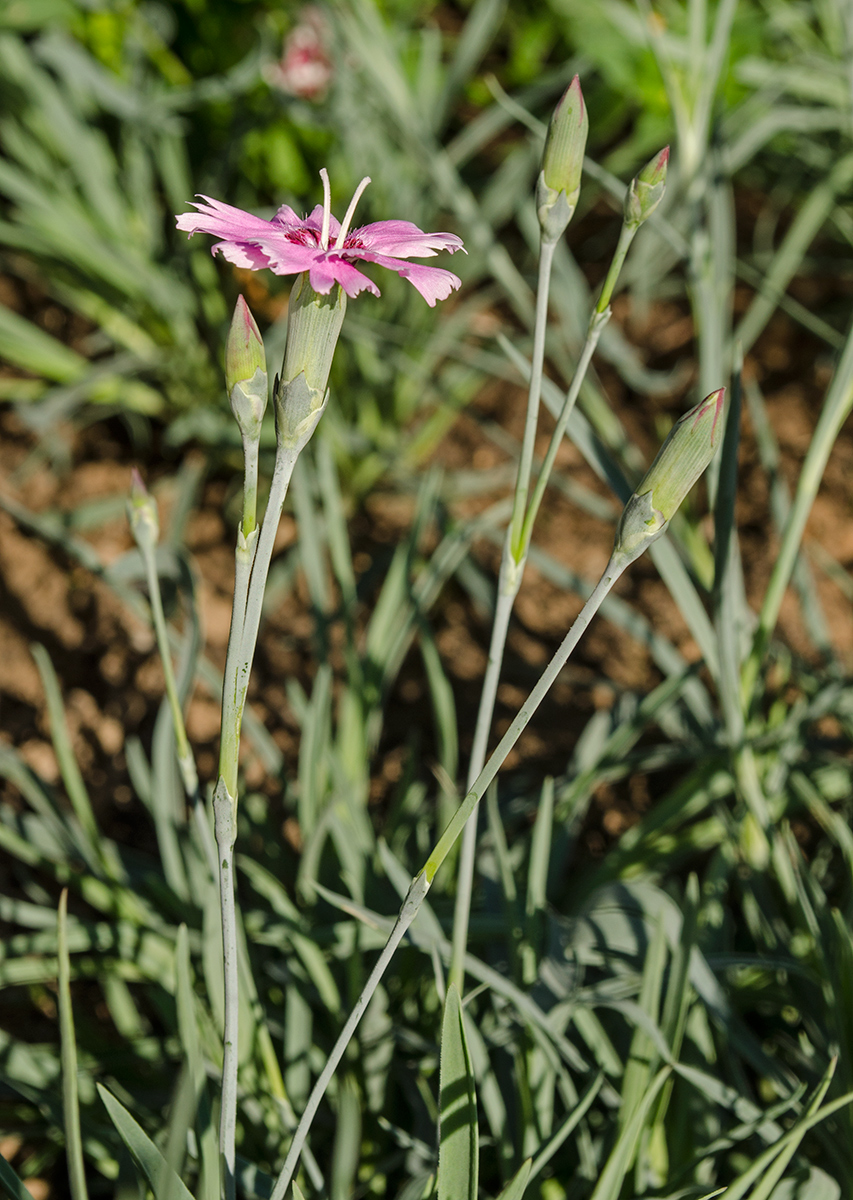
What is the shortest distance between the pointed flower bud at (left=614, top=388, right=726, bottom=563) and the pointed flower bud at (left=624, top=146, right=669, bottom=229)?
13 centimetres

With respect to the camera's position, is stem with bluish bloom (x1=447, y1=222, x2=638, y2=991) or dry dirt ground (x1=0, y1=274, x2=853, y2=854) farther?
dry dirt ground (x1=0, y1=274, x2=853, y2=854)

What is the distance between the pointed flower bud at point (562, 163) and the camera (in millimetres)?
413

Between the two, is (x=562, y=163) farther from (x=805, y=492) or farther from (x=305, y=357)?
(x=805, y=492)

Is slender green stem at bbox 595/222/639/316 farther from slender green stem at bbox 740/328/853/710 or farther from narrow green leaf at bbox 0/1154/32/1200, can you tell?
narrow green leaf at bbox 0/1154/32/1200

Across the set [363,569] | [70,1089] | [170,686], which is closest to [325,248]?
[170,686]

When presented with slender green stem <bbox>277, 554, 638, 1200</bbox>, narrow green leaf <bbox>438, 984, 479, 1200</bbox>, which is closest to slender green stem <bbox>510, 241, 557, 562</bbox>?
slender green stem <bbox>277, 554, 638, 1200</bbox>

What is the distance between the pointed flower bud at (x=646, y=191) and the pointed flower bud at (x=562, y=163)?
1.0 inches

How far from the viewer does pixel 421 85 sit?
51.1 inches

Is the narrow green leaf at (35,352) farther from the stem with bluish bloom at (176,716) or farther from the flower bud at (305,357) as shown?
the flower bud at (305,357)

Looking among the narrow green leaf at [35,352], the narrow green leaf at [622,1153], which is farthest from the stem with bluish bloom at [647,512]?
the narrow green leaf at [35,352]

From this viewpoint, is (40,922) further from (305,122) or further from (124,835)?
(305,122)

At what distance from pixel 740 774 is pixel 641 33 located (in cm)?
96

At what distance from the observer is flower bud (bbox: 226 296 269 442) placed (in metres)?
0.35

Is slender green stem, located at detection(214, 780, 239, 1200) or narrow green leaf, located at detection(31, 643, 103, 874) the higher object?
slender green stem, located at detection(214, 780, 239, 1200)
